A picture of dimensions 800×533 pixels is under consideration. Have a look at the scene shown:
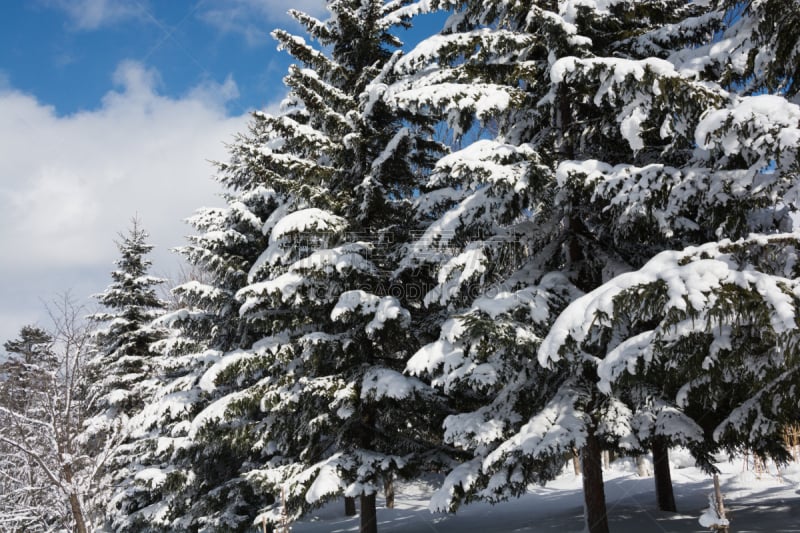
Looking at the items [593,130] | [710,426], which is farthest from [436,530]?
[593,130]

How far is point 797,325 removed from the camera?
3.76m

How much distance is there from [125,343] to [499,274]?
14669 millimetres

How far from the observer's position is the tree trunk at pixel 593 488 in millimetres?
7301

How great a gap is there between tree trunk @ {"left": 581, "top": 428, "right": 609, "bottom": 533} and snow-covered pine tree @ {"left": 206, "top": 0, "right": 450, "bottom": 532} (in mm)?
2845

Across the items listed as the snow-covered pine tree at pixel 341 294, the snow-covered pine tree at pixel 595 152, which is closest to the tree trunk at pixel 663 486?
the snow-covered pine tree at pixel 595 152

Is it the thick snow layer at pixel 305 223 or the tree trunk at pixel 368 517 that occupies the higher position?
the thick snow layer at pixel 305 223

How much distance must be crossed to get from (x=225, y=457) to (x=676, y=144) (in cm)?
1164

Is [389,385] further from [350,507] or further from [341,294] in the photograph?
[350,507]

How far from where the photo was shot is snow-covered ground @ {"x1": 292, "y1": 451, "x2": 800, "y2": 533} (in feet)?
30.5

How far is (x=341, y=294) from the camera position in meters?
9.79

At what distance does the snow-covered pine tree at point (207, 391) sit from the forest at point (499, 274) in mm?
84

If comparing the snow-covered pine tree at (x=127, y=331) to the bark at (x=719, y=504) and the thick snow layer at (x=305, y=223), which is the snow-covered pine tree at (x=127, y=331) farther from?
the bark at (x=719, y=504)

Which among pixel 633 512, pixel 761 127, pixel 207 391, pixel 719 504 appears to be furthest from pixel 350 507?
pixel 761 127

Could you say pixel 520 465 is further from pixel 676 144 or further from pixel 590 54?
pixel 590 54
